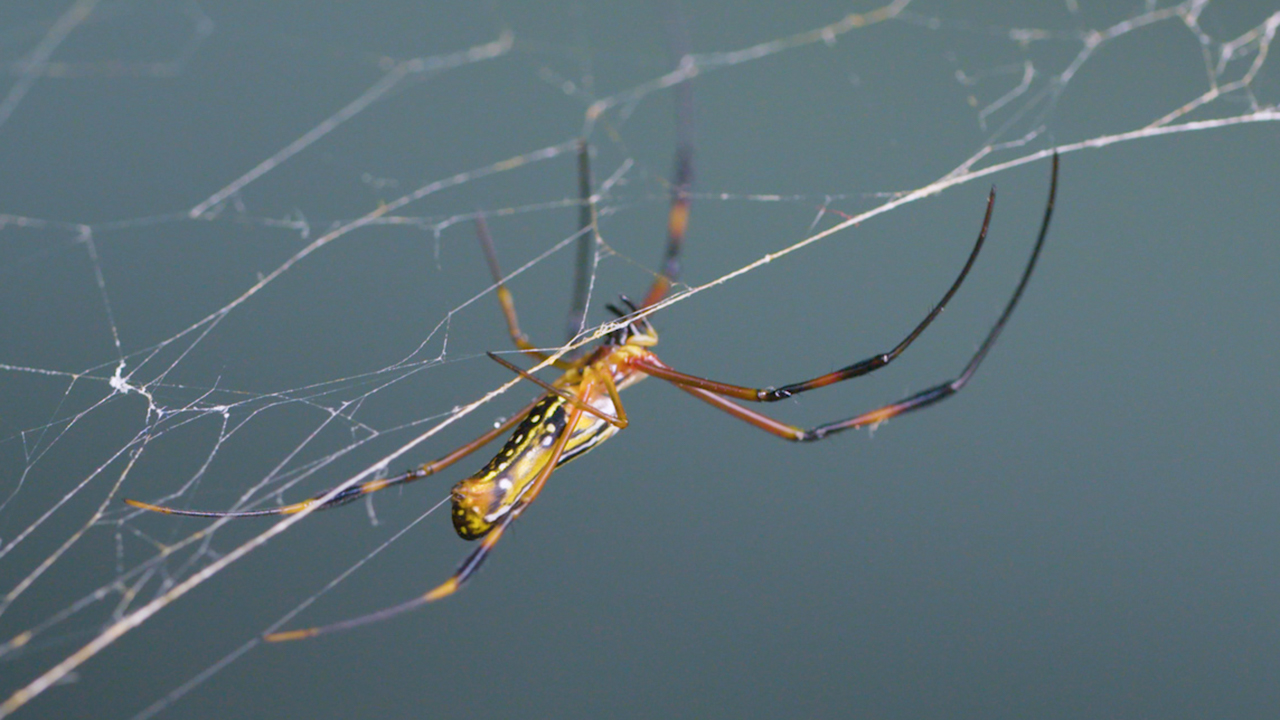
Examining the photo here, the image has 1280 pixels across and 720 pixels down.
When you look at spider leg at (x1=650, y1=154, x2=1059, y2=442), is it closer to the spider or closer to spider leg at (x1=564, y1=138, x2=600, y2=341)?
the spider

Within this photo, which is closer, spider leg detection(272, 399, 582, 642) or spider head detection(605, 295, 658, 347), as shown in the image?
spider leg detection(272, 399, 582, 642)

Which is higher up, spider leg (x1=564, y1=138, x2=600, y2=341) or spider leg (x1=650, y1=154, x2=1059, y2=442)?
spider leg (x1=564, y1=138, x2=600, y2=341)

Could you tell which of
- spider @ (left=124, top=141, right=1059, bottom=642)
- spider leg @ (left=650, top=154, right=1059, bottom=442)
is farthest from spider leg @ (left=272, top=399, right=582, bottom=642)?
spider leg @ (left=650, top=154, right=1059, bottom=442)

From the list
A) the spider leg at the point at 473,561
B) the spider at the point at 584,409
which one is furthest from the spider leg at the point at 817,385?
the spider leg at the point at 473,561

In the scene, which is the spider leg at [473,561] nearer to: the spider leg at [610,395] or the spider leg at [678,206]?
the spider leg at [610,395]

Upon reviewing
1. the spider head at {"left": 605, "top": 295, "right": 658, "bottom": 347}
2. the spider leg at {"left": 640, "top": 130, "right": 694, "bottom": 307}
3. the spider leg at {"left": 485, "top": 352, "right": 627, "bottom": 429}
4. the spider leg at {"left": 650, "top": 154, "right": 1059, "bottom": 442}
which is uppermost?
the spider leg at {"left": 640, "top": 130, "right": 694, "bottom": 307}

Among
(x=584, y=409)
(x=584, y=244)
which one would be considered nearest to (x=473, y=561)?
(x=584, y=409)

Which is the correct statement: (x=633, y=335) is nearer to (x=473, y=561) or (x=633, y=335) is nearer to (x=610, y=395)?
(x=610, y=395)
